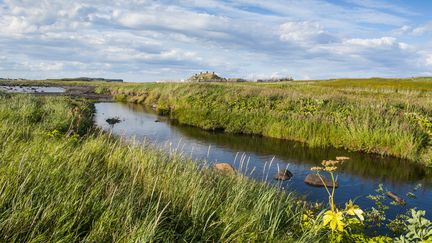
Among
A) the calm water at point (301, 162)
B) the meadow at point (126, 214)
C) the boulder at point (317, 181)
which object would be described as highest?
the meadow at point (126, 214)

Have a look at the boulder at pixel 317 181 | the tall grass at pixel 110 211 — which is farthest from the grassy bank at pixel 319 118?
the tall grass at pixel 110 211

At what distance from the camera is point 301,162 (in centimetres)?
1697

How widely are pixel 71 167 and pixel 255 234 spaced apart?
136 inches

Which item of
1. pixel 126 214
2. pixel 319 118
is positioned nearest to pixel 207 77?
pixel 319 118

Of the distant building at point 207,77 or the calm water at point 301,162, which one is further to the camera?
the distant building at point 207,77

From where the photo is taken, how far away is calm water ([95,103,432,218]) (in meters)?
12.6

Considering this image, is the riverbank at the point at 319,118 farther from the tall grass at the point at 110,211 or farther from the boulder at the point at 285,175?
the tall grass at the point at 110,211

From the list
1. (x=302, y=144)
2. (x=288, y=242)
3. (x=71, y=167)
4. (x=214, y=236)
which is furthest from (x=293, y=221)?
(x=302, y=144)

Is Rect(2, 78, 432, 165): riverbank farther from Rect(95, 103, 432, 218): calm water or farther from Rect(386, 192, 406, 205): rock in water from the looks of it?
Rect(386, 192, 406, 205): rock in water

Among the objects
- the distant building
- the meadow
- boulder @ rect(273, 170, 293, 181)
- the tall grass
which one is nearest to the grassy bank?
boulder @ rect(273, 170, 293, 181)

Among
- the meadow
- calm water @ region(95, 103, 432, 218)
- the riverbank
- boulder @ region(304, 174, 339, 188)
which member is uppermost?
the meadow

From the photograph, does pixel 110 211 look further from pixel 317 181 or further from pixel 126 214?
pixel 317 181

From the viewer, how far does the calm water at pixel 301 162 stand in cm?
1259

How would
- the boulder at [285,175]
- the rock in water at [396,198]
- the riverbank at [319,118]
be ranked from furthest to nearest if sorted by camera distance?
1. the riverbank at [319,118]
2. the boulder at [285,175]
3. the rock in water at [396,198]
